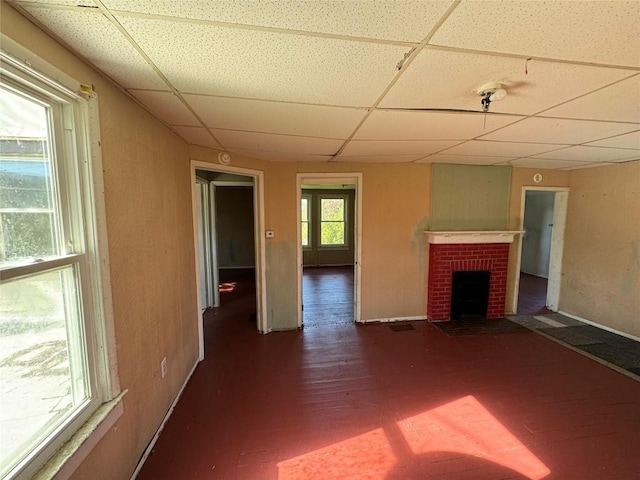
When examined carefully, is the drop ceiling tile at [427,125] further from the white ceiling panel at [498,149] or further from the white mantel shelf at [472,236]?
the white mantel shelf at [472,236]

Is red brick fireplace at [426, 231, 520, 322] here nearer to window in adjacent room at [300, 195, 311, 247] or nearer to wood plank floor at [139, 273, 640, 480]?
wood plank floor at [139, 273, 640, 480]

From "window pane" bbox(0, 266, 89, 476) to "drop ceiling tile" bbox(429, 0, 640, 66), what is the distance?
5.92ft

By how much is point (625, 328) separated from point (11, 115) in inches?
222

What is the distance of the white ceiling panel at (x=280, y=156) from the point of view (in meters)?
2.90

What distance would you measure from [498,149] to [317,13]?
268 cm

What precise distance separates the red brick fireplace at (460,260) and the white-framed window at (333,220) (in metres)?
4.49

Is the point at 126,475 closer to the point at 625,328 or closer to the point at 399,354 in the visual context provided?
the point at 399,354

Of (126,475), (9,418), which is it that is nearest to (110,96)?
(9,418)

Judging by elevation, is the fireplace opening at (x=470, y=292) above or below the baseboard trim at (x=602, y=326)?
above

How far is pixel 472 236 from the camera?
3750mm

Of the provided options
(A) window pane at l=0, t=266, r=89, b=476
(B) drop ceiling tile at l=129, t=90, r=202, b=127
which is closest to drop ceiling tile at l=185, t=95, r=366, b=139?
(B) drop ceiling tile at l=129, t=90, r=202, b=127

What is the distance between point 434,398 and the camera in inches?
89.4

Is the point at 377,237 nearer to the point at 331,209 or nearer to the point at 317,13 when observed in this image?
the point at 317,13

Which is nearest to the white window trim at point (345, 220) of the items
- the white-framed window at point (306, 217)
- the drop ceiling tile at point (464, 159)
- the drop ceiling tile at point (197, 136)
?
the white-framed window at point (306, 217)
